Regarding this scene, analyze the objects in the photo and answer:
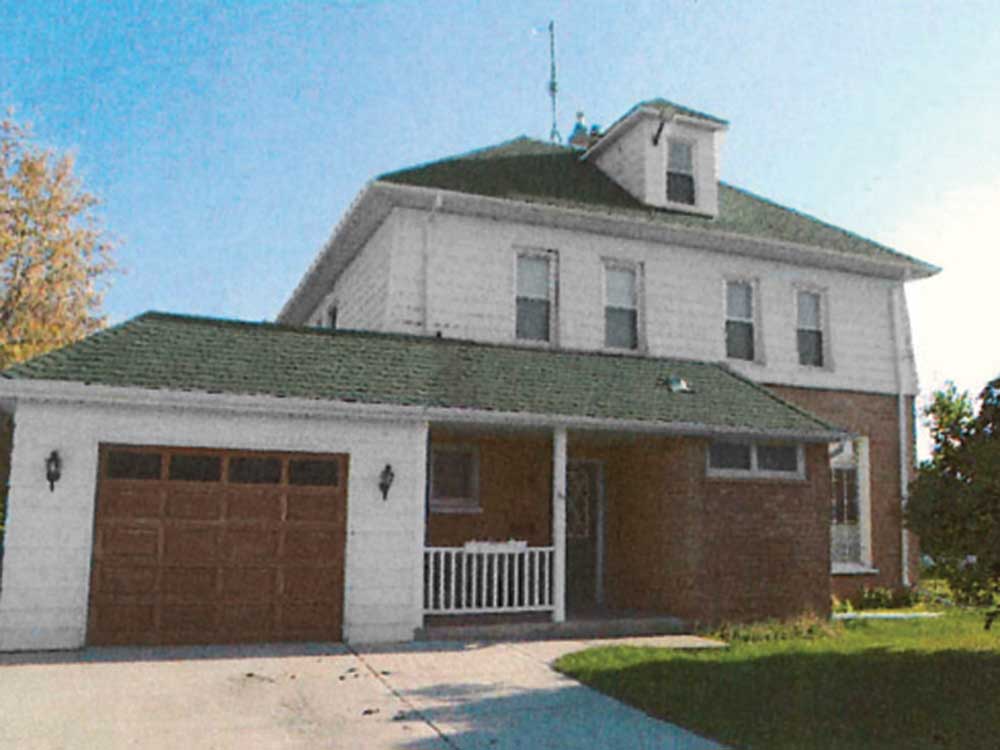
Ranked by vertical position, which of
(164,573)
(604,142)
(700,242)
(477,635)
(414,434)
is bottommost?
(477,635)

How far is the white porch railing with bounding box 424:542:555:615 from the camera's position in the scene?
11.6m

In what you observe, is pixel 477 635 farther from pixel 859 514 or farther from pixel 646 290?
pixel 859 514

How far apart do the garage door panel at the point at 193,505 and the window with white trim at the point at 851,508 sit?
1120 centimetres

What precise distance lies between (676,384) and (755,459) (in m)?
1.67

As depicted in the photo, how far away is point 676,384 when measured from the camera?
45.4 ft

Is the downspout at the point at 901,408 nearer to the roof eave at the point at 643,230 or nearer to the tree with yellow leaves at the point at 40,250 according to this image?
the roof eave at the point at 643,230

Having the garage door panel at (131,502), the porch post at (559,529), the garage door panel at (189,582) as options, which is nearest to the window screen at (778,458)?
the porch post at (559,529)

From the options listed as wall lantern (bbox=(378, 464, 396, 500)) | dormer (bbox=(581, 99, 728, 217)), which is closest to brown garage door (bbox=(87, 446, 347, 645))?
wall lantern (bbox=(378, 464, 396, 500))

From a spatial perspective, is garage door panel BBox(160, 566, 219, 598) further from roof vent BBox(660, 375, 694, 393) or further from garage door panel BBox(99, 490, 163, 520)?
roof vent BBox(660, 375, 694, 393)

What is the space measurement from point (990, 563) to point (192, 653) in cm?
854

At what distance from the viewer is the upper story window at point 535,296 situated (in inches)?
599

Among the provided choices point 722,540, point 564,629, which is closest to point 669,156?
point 722,540

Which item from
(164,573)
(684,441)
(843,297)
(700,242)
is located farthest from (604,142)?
(164,573)

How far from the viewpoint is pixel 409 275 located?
14281mm
